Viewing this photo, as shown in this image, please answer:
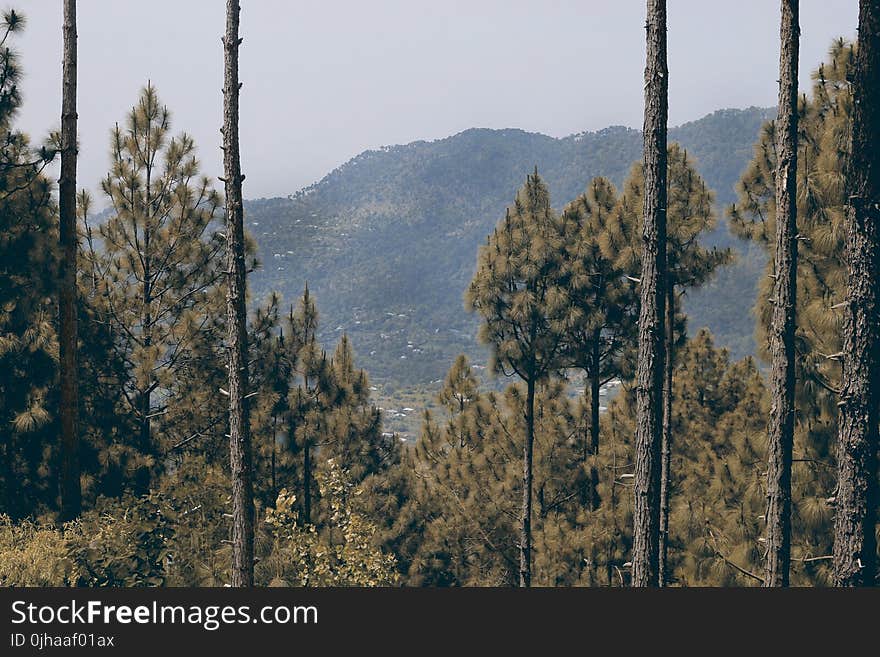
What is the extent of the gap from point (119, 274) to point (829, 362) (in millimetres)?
11005

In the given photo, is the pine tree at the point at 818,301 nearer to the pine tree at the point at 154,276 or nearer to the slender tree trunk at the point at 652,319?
the slender tree trunk at the point at 652,319

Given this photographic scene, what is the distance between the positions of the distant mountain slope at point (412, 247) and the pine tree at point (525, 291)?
120m

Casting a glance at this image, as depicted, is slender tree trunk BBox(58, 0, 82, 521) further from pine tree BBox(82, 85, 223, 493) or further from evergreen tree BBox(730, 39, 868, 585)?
evergreen tree BBox(730, 39, 868, 585)

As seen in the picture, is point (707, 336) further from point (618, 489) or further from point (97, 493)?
point (97, 493)

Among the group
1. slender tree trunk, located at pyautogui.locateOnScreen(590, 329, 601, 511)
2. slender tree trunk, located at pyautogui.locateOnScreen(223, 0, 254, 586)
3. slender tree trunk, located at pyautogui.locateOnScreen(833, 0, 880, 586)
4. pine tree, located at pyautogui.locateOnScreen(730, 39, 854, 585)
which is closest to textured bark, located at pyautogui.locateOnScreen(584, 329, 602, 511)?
slender tree trunk, located at pyautogui.locateOnScreen(590, 329, 601, 511)

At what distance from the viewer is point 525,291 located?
1789 centimetres

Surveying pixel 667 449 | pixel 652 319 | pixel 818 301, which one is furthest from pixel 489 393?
pixel 652 319

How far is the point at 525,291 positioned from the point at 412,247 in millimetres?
164525

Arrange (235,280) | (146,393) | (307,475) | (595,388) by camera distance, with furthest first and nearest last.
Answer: (307,475) < (595,388) < (146,393) < (235,280)

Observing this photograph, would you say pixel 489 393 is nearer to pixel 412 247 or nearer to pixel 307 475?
pixel 307 475

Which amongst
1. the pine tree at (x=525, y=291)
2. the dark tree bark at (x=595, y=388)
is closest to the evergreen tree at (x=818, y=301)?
the pine tree at (x=525, y=291)

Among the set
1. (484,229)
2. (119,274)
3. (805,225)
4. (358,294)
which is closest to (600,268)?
(805,225)

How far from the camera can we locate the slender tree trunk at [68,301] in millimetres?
12078

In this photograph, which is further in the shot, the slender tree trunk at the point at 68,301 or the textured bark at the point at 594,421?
the textured bark at the point at 594,421
